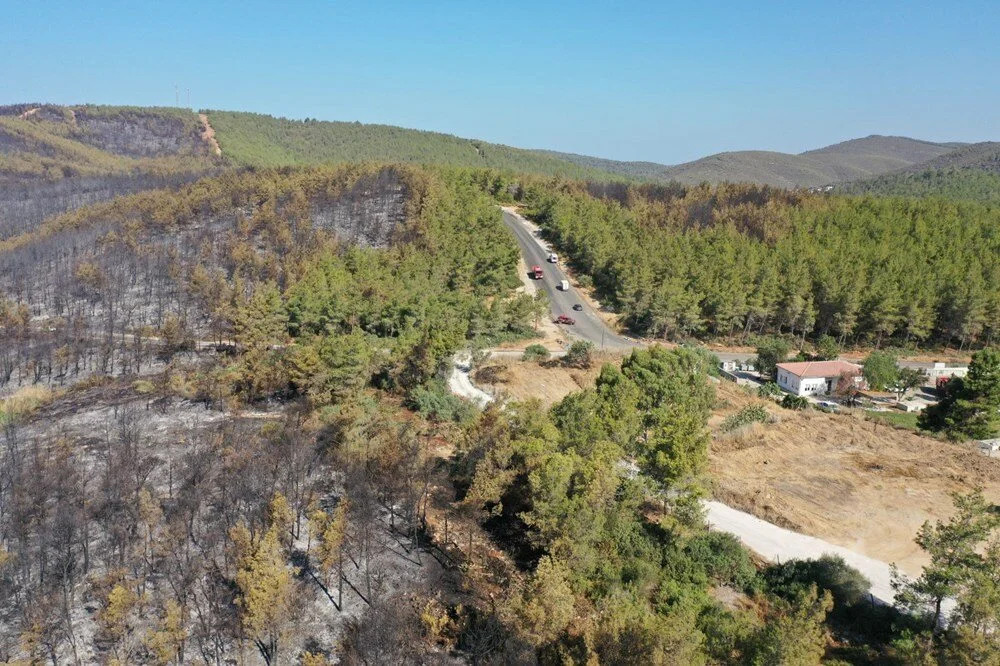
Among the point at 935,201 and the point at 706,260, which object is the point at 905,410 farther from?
the point at 935,201

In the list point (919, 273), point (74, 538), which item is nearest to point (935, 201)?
point (919, 273)

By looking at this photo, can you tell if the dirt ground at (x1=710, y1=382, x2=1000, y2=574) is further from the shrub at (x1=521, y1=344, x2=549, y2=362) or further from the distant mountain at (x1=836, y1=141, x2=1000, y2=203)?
the distant mountain at (x1=836, y1=141, x2=1000, y2=203)

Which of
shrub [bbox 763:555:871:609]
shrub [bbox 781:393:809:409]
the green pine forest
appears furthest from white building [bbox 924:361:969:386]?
shrub [bbox 763:555:871:609]

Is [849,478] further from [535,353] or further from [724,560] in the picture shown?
[535,353]

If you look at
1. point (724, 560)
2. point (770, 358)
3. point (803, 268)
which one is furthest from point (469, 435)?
point (803, 268)

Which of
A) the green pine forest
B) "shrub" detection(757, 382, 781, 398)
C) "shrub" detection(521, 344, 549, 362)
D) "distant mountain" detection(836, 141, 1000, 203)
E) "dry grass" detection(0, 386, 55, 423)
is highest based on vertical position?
"distant mountain" detection(836, 141, 1000, 203)

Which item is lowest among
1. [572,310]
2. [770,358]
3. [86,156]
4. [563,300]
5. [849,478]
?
[849,478]

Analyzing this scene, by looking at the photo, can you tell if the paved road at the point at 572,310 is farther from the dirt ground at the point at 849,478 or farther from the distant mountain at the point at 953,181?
the distant mountain at the point at 953,181

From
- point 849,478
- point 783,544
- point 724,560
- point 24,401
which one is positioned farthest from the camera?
point 24,401
